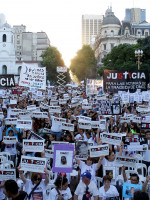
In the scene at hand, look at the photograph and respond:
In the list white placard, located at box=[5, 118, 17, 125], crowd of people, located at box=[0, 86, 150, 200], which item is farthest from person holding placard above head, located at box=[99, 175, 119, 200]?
white placard, located at box=[5, 118, 17, 125]

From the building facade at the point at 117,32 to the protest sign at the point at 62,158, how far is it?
8591 centimetres

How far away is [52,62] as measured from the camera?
77438 millimetres

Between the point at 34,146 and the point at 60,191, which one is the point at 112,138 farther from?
the point at 60,191

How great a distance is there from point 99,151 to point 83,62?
250 feet

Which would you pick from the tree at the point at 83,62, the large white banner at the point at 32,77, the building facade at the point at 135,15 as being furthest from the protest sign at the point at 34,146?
the building facade at the point at 135,15

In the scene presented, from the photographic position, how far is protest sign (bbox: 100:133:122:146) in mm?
8023

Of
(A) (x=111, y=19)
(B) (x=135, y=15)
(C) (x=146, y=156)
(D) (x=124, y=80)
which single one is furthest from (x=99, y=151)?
(B) (x=135, y=15)

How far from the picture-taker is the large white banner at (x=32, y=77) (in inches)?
666

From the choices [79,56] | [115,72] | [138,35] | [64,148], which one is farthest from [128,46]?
[64,148]

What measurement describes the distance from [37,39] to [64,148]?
100352 millimetres

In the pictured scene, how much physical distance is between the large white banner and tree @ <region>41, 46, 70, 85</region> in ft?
192

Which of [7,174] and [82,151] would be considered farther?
[82,151]

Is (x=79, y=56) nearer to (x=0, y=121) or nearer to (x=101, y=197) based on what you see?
(x=0, y=121)

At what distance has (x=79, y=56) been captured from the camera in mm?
83000
